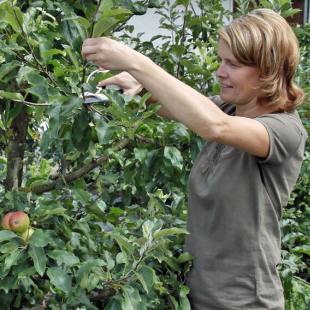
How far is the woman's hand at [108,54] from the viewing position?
1.20m

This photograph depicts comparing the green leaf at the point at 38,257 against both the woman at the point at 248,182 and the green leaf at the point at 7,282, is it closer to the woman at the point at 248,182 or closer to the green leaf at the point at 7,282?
the green leaf at the point at 7,282

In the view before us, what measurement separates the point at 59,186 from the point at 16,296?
0.45 m

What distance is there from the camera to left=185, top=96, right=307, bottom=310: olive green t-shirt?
147 cm

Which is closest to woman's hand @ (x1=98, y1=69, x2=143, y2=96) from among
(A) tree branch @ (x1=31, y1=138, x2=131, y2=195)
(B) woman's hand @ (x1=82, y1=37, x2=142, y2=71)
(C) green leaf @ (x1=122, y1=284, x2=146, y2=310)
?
(B) woman's hand @ (x1=82, y1=37, x2=142, y2=71)

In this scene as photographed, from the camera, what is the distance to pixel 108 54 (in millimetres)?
1213

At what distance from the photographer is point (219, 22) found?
2.53 metres

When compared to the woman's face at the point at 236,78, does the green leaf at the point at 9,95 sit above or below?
below

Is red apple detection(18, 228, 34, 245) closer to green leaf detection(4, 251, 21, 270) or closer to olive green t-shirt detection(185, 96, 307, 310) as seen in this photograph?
green leaf detection(4, 251, 21, 270)

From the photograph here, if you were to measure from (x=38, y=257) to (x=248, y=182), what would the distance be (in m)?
0.68

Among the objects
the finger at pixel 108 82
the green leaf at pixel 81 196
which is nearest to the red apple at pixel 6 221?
the green leaf at pixel 81 196

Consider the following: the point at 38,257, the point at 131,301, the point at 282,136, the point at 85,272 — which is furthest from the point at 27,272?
the point at 282,136

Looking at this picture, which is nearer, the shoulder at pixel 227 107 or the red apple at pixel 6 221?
the red apple at pixel 6 221

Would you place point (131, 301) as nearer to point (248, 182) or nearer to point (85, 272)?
point (85, 272)

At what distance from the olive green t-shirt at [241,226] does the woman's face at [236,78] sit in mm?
97
